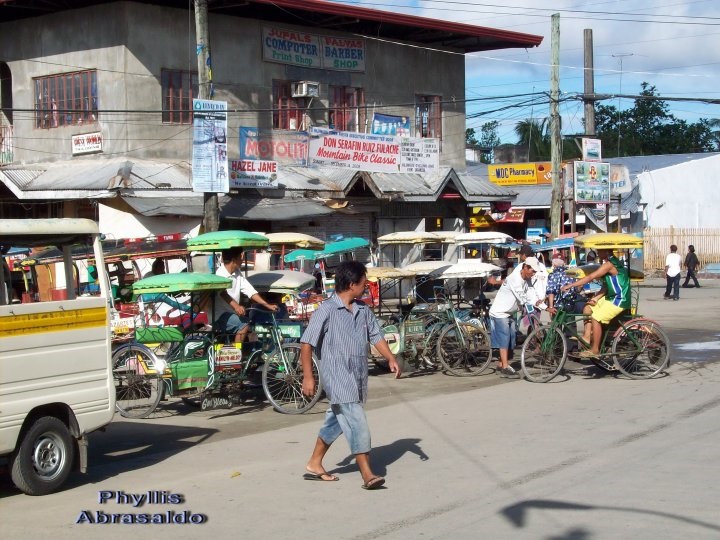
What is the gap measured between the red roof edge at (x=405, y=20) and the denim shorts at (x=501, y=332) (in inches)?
531

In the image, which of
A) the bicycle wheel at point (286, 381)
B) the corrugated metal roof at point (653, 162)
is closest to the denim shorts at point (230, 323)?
the bicycle wheel at point (286, 381)

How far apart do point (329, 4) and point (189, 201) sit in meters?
7.03

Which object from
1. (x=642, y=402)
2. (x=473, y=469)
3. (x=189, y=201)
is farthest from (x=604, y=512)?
(x=189, y=201)

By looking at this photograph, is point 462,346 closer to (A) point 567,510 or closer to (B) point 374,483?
(B) point 374,483

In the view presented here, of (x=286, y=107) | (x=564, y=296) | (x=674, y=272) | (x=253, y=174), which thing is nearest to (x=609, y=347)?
(x=564, y=296)

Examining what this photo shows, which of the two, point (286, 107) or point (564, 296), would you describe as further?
point (286, 107)

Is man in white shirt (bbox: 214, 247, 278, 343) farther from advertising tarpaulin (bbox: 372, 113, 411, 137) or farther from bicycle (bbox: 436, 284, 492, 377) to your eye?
advertising tarpaulin (bbox: 372, 113, 411, 137)

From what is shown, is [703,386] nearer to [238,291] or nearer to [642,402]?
[642,402]

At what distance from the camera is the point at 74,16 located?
24047 mm

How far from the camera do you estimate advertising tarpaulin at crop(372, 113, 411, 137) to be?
29.0 meters

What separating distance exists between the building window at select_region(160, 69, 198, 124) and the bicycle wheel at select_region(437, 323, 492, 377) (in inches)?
472

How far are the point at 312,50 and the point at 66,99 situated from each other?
23.0 feet

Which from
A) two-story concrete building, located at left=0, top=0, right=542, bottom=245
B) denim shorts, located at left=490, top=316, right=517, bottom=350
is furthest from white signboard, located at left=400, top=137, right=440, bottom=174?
denim shorts, located at left=490, top=316, right=517, bottom=350

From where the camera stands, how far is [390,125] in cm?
2936
